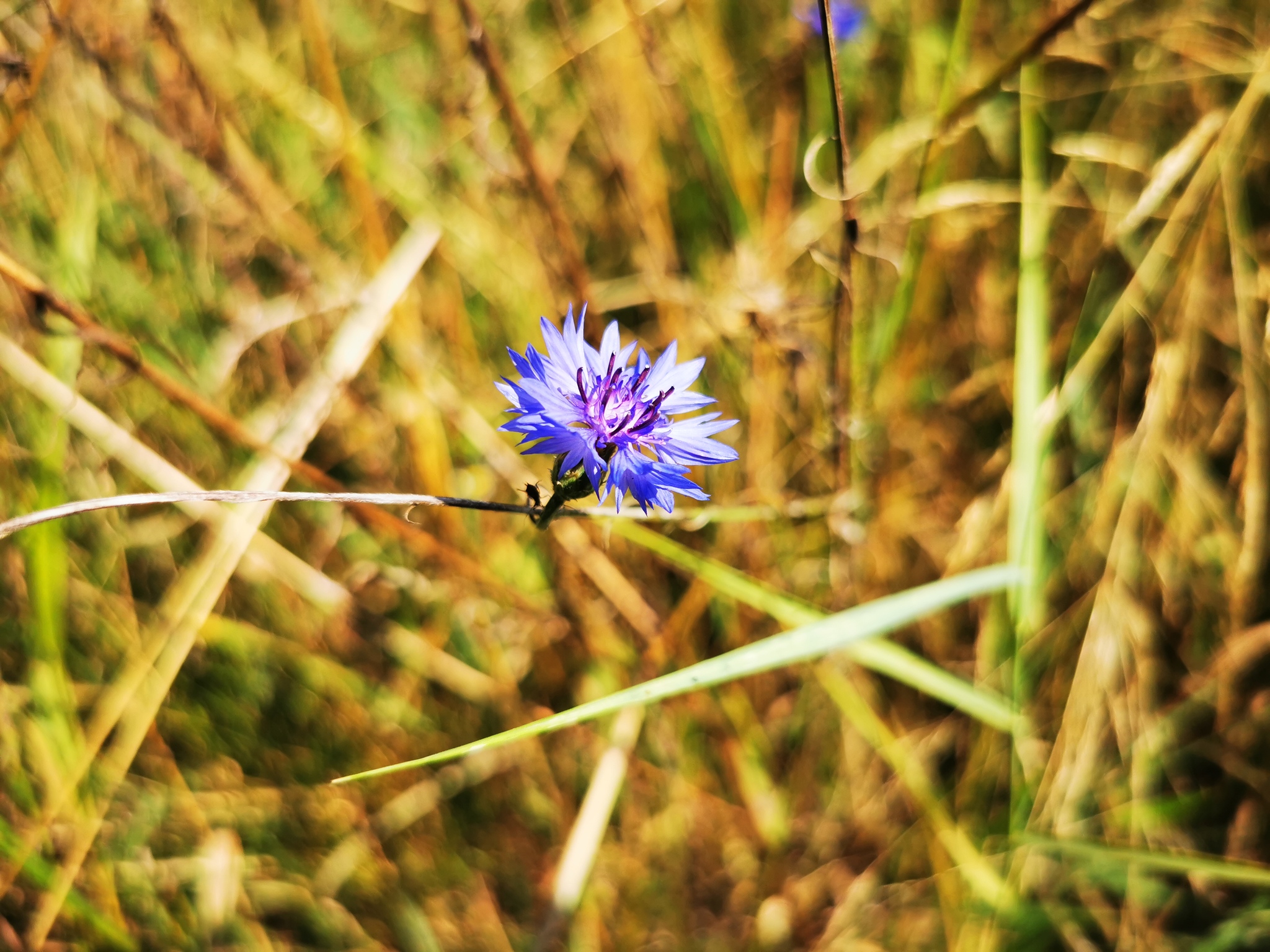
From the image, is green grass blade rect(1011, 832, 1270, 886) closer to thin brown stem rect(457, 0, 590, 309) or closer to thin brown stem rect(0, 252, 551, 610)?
thin brown stem rect(0, 252, 551, 610)

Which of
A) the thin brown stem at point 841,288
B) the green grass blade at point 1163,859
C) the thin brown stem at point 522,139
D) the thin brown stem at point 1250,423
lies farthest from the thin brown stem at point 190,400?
the thin brown stem at point 1250,423

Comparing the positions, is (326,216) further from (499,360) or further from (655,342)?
(655,342)

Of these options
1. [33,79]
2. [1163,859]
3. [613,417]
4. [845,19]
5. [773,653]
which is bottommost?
[1163,859]

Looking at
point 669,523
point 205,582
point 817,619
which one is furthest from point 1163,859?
point 205,582

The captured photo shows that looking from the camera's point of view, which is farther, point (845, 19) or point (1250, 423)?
point (845, 19)

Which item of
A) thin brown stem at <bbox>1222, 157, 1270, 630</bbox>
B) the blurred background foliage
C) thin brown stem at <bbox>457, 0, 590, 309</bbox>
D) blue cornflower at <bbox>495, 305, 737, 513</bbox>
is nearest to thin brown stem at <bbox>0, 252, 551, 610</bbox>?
the blurred background foliage

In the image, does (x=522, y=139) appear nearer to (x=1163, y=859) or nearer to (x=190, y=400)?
(x=190, y=400)
